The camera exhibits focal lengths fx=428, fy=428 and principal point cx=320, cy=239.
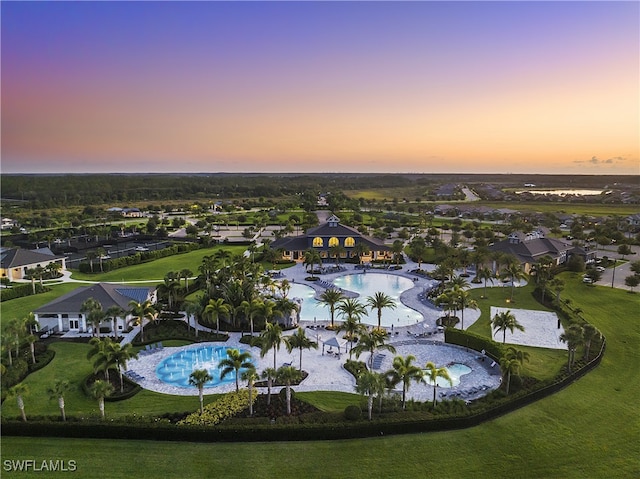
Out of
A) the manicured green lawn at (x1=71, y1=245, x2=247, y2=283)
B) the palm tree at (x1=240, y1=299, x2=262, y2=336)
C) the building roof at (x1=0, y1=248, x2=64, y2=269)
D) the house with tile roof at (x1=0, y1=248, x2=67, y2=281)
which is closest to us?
the palm tree at (x1=240, y1=299, x2=262, y2=336)

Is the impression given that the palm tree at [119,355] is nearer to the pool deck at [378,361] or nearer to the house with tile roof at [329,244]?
the pool deck at [378,361]

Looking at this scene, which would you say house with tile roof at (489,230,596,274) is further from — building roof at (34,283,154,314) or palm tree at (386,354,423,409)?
building roof at (34,283,154,314)

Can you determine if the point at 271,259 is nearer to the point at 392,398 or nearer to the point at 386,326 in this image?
the point at 386,326

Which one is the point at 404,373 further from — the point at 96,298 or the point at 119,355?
the point at 96,298

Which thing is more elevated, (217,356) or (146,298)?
(146,298)

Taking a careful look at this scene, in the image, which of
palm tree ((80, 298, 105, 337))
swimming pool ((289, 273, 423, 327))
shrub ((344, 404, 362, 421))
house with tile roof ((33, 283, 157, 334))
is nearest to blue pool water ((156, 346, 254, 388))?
palm tree ((80, 298, 105, 337))

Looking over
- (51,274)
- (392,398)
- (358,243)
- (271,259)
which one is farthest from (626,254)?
(51,274)
